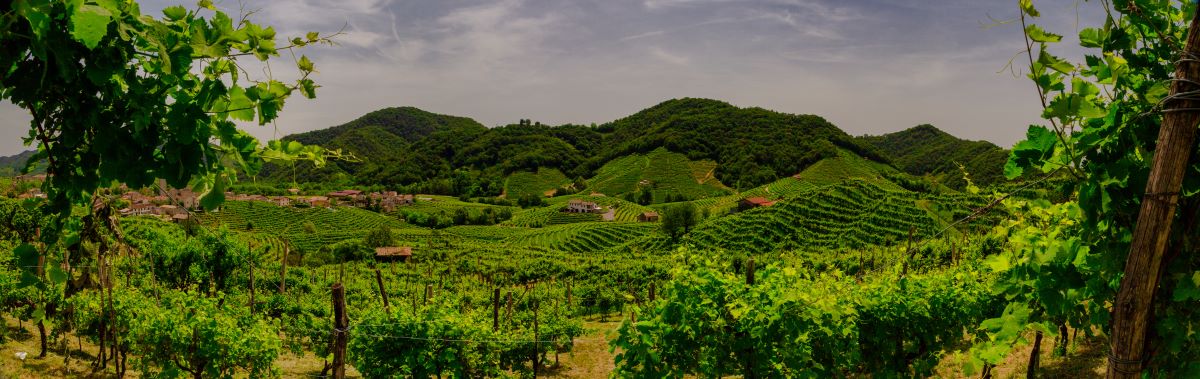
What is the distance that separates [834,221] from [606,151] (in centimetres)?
10968

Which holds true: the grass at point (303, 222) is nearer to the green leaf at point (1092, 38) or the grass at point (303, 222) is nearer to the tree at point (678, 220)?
the tree at point (678, 220)

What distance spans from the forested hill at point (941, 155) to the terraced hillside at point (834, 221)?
80.3ft

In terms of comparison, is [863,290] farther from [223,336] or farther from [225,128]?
[223,336]

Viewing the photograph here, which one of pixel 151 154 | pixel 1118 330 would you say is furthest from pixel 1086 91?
pixel 151 154

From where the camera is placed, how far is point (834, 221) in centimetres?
4262

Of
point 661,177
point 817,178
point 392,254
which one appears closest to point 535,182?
point 661,177

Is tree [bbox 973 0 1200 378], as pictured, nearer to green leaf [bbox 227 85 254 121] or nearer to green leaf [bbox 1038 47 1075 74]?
green leaf [bbox 1038 47 1075 74]

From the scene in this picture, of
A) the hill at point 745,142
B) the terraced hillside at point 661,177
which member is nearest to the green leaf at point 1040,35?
the terraced hillside at point 661,177

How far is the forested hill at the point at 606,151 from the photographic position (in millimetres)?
116125

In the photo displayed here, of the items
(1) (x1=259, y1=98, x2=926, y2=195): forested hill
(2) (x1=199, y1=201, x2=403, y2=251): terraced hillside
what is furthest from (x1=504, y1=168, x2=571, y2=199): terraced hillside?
(2) (x1=199, y1=201, x2=403, y2=251): terraced hillside

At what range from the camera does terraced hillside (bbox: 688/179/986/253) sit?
38812 mm

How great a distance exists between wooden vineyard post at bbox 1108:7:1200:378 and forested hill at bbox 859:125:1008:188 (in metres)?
68.6

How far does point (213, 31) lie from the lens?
1503 mm

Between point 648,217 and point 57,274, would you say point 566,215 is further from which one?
point 57,274
